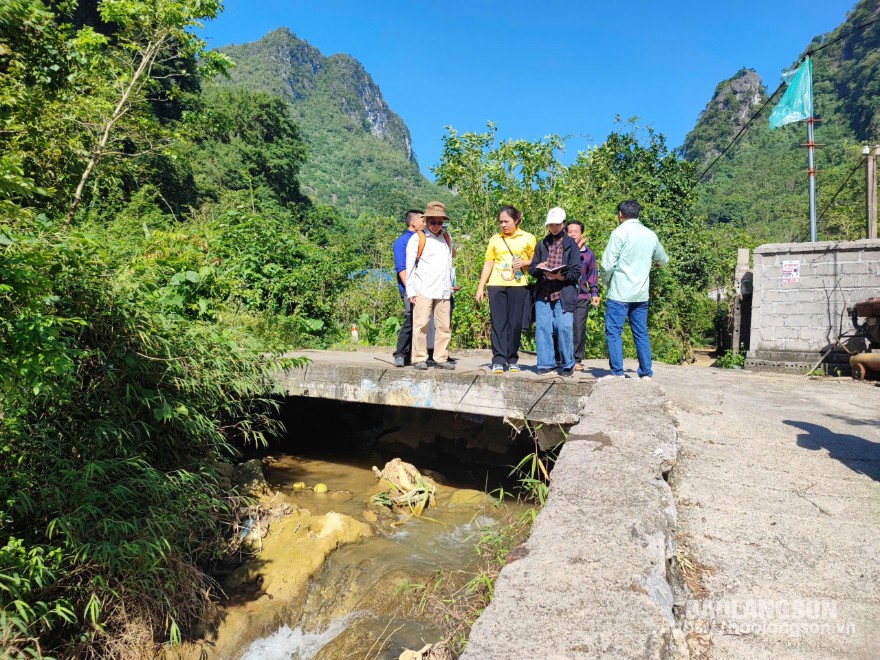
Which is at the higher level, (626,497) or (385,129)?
(385,129)

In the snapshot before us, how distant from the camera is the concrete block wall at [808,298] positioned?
24.7 ft

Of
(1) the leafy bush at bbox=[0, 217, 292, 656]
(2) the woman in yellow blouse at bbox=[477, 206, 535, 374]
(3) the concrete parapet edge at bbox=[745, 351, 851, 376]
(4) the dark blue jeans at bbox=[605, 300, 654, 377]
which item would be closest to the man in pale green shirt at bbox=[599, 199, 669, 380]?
(4) the dark blue jeans at bbox=[605, 300, 654, 377]


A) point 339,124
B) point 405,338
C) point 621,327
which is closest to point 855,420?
point 621,327

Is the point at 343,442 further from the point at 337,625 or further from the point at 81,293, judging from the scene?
the point at 81,293

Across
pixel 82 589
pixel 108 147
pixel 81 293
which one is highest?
pixel 108 147

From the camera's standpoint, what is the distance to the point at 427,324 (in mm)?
5426

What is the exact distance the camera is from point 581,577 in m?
1.85

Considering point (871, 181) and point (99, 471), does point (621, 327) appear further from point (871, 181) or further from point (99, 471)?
point (871, 181)

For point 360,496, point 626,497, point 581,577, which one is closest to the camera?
point 581,577

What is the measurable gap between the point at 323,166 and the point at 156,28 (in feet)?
289

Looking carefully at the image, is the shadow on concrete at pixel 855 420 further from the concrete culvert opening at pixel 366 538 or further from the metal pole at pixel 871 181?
the metal pole at pixel 871 181

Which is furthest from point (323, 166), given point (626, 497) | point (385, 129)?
point (626, 497)

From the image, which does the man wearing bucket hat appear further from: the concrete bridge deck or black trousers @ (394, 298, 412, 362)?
the concrete bridge deck

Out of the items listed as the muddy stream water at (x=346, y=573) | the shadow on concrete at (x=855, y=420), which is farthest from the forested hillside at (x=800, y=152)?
the muddy stream water at (x=346, y=573)
